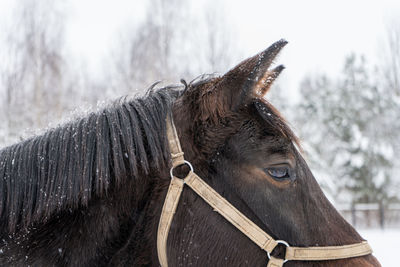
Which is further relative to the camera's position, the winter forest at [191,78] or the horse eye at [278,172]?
the winter forest at [191,78]

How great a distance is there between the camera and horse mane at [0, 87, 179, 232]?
1.84m

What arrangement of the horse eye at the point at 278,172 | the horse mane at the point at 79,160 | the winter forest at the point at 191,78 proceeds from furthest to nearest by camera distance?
the winter forest at the point at 191,78 → the horse eye at the point at 278,172 → the horse mane at the point at 79,160

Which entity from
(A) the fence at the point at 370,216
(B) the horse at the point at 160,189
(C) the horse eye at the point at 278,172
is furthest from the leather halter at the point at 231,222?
(A) the fence at the point at 370,216

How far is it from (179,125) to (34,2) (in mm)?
19243

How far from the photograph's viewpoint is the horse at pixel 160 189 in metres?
1.86

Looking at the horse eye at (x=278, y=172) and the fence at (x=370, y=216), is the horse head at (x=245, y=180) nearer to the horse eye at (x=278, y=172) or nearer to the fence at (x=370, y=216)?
the horse eye at (x=278, y=172)

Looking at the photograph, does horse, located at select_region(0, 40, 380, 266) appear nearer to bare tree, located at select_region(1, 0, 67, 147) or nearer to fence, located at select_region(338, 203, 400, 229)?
bare tree, located at select_region(1, 0, 67, 147)

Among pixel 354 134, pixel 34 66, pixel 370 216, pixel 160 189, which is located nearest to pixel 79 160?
pixel 160 189

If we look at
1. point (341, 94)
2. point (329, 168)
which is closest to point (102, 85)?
point (329, 168)

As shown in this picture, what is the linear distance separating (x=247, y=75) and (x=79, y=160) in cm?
92

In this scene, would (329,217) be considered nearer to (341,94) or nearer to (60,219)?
(60,219)

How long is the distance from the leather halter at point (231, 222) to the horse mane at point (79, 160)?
0.42 ft

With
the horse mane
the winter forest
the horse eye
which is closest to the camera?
Answer: the horse mane

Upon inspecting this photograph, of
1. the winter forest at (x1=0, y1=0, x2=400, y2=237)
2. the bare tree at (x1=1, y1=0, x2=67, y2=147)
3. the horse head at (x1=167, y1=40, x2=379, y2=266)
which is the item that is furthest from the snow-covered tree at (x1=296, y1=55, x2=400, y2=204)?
the horse head at (x1=167, y1=40, x2=379, y2=266)
